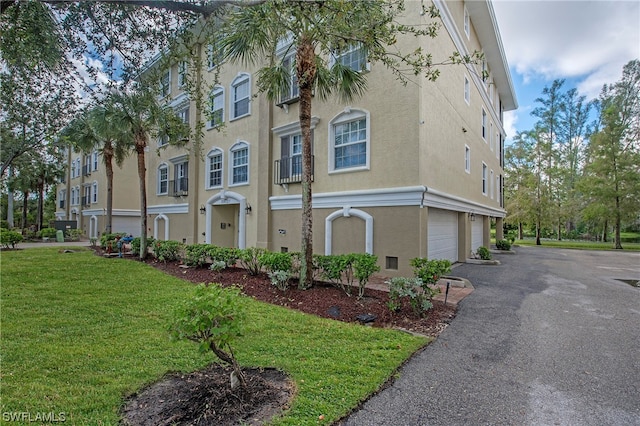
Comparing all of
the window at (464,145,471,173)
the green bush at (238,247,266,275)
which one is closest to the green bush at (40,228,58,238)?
the green bush at (238,247,266,275)

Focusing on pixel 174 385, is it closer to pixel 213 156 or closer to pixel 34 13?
pixel 34 13

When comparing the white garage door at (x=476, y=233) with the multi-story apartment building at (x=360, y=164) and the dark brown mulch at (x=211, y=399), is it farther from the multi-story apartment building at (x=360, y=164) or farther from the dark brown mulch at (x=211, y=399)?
the dark brown mulch at (x=211, y=399)

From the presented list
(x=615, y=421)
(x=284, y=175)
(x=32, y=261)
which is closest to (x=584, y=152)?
(x=284, y=175)

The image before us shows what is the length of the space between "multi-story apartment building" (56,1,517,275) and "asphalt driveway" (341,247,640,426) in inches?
140

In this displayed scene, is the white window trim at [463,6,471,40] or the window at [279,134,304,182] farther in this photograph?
the white window trim at [463,6,471,40]

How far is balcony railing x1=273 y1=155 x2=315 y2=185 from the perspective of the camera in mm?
12038

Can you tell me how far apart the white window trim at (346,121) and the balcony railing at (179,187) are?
9.57 metres

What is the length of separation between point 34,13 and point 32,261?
1099 centimetres

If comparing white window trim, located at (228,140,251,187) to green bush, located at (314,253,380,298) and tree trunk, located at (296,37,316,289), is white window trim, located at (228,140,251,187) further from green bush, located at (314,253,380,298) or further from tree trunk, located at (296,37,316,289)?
green bush, located at (314,253,380,298)

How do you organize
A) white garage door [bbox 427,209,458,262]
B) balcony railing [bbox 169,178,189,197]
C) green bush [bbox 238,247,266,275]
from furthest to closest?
balcony railing [bbox 169,178,189,197], white garage door [bbox 427,209,458,262], green bush [bbox 238,247,266,275]

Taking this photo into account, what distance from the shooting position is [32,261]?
12.4 metres

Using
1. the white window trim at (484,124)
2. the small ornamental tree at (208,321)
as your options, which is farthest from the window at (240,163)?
the white window trim at (484,124)

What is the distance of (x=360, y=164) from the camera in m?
10.3

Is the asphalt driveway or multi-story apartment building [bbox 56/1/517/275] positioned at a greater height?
multi-story apartment building [bbox 56/1/517/275]
